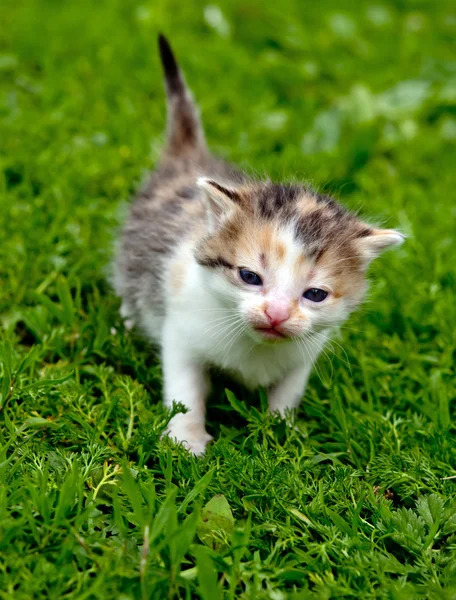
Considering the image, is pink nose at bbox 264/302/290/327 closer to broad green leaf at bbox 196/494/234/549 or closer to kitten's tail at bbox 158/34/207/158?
broad green leaf at bbox 196/494/234/549

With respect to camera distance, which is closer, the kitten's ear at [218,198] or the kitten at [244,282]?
the kitten at [244,282]

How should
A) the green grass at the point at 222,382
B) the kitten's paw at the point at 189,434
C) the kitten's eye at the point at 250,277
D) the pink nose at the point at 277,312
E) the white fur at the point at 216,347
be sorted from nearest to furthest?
1. the green grass at the point at 222,382
2. the pink nose at the point at 277,312
3. the kitten's eye at the point at 250,277
4. the white fur at the point at 216,347
5. the kitten's paw at the point at 189,434

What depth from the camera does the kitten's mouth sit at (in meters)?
2.78

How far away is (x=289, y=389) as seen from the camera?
334 centimetres

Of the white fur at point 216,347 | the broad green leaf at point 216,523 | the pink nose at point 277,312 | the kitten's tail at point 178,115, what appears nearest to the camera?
the broad green leaf at point 216,523

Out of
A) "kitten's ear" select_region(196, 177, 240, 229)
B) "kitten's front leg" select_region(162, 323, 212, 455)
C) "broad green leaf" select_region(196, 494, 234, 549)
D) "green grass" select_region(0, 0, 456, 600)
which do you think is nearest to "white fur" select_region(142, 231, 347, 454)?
"kitten's front leg" select_region(162, 323, 212, 455)

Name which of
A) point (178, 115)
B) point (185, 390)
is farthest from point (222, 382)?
point (178, 115)

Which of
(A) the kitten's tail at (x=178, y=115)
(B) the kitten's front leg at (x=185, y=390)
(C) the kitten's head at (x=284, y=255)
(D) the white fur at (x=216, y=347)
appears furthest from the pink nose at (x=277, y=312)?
(A) the kitten's tail at (x=178, y=115)

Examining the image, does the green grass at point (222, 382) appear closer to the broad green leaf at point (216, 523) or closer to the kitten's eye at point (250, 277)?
the broad green leaf at point (216, 523)

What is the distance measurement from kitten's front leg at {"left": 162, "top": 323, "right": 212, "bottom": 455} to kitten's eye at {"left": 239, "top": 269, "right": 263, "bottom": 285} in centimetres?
52

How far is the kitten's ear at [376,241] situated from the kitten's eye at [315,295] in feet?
0.94

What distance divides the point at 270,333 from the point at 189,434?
625 millimetres

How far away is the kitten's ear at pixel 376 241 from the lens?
9.97 feet

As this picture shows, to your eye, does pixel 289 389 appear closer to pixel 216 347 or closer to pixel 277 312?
pixel 216 347
